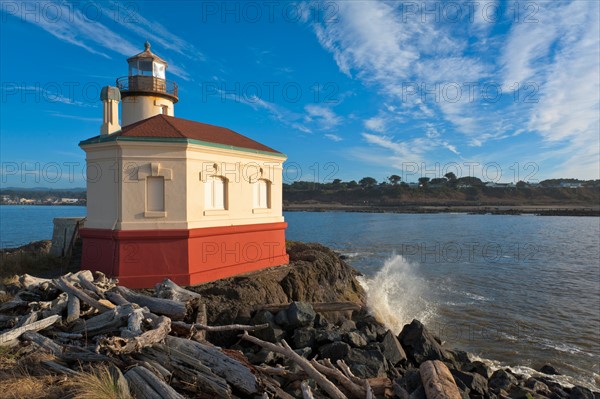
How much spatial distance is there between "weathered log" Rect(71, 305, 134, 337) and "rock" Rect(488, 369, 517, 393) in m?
8.42

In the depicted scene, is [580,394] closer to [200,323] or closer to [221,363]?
[221,363]

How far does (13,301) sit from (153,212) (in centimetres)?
397

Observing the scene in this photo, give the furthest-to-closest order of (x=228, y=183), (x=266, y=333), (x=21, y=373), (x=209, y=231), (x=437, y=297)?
(x=437, y=297) → (x=228, y=183) → (x=209, y=231) → (x=266, y=333) → (x=21, y=373)

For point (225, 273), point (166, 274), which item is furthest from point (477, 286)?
point (166, 274)

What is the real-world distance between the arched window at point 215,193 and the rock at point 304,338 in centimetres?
500

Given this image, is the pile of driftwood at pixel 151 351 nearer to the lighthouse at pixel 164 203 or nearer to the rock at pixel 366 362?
the rock at pixel 366 362

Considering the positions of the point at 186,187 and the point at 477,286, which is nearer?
the point at 186,187

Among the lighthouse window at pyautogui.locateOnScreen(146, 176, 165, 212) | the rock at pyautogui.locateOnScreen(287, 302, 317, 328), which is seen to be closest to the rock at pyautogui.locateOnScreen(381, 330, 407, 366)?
the rock at pyautogui.locateOnScreen(287, 302, 317, 328)

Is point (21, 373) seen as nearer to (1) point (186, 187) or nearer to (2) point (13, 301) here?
(2) point (13, 301)

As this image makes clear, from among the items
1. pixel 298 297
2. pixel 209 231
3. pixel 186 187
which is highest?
pixel 186 187

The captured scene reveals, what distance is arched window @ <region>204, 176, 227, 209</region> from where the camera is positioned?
1205cm

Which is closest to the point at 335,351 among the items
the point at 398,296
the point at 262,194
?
the point at 262,194

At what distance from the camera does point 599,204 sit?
112 meters

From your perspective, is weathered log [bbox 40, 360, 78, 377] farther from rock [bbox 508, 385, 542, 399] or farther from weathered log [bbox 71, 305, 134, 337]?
rock [bbox 508, 385, 542, 399]
